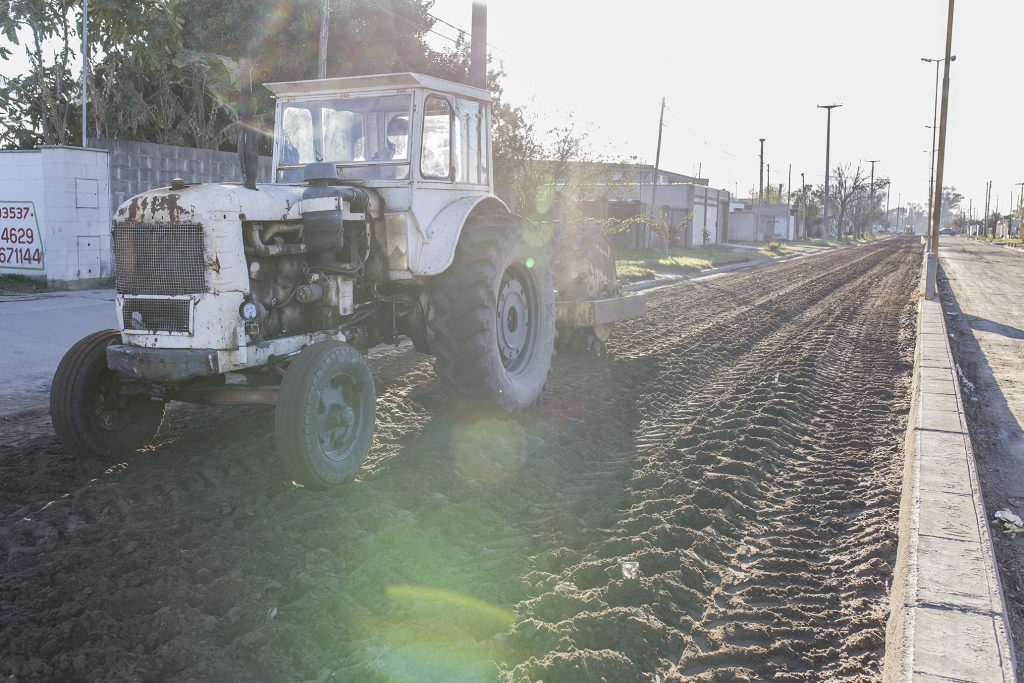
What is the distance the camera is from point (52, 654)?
10.7ft

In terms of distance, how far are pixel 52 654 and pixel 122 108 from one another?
1607 cm

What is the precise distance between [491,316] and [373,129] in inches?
67.0

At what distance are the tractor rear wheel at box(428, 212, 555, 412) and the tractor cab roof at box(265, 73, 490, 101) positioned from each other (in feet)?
3.71

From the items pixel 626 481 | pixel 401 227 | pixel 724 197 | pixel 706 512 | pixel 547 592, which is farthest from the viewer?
pixel 724 197

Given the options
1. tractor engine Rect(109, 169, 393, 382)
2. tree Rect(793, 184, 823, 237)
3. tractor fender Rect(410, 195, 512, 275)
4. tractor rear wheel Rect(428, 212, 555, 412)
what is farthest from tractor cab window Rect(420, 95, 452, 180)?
tree Rect(793, 184, 823, 237)

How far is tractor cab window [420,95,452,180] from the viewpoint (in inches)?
251

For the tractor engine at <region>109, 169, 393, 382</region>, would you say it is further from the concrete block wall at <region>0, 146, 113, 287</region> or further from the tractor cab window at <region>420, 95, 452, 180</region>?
the concrete block wall at <region>0, 146, 113, 287</region>

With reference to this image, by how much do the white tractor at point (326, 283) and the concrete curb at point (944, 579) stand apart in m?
3.04

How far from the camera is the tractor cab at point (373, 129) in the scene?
6.23 metres

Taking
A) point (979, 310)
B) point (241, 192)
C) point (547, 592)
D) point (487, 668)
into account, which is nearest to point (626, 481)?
point (547, 592)

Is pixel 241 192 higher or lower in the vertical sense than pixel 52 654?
higher

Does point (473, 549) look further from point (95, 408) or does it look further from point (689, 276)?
point (689, 276)

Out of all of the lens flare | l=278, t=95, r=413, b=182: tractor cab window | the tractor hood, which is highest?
l=278, t=95, r=413, b=182: tractor cab window

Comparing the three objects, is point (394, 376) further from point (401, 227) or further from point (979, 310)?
point (979, 310)
